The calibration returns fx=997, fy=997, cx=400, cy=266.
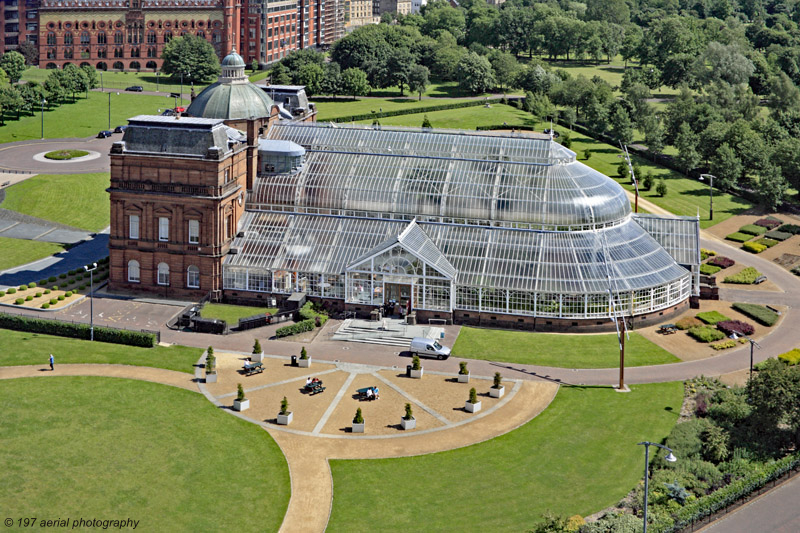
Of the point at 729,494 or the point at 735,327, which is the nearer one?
the point at 729,494

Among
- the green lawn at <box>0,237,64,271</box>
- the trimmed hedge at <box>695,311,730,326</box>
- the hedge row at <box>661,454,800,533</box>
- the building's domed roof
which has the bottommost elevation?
the hedge row at <box>661,454,800,533</box>

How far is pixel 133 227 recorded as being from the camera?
12612 centimetres

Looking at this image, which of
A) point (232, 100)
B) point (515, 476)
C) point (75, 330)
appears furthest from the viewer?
point (232, 100)

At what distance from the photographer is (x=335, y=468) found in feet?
279

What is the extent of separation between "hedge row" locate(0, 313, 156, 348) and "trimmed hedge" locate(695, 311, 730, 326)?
64.5 meters

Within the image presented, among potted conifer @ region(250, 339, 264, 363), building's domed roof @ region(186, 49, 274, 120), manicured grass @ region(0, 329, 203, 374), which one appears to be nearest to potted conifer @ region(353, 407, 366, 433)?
potted conifer @ region(250, 339, 264, 363)

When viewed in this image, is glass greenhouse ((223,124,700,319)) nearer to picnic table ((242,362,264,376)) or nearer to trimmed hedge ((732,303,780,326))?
trimmed hedge ((732,303,780,326))

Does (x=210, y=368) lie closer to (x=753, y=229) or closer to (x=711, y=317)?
(x=711, y=317)

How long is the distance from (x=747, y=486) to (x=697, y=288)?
50.0 m

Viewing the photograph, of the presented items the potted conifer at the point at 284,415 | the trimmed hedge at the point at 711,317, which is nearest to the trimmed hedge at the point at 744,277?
the trimmed hedge at the point at 711,317

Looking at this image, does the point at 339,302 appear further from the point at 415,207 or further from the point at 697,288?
the point at 697,288

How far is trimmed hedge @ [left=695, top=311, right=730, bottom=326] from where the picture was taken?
119500 millimetres

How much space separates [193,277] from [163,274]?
393 centimetres

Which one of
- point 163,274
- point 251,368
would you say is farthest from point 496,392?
point 163,274
